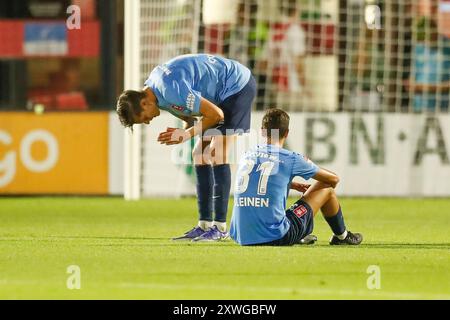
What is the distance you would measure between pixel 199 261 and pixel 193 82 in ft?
5.75

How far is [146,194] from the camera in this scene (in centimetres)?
1547

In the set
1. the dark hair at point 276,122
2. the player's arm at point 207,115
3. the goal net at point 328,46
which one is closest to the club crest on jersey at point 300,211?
the dark hair at point 276,122

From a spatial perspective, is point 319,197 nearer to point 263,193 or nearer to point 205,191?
point 263,193

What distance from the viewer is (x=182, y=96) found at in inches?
379

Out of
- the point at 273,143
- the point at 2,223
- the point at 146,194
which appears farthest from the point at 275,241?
the point at 146,194

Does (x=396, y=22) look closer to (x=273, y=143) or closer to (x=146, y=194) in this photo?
(x=146, y=194)

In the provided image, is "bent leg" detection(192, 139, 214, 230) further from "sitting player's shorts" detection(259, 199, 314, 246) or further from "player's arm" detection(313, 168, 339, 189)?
"player's arm" detection(313, 168, 339, 189)

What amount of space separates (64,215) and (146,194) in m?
2.45

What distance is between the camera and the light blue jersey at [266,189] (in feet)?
30.1

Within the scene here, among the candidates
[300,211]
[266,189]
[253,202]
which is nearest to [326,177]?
[300,211]

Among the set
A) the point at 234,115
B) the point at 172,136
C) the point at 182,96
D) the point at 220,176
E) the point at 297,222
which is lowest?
the point at 297,222

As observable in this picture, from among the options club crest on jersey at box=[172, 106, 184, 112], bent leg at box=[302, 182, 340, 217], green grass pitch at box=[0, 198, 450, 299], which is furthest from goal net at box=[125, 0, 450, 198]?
bent leg at box=[302, 182, 340, 217]

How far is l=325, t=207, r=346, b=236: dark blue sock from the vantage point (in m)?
9.55

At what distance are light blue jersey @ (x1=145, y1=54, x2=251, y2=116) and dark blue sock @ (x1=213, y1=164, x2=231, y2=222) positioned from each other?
49 cm
